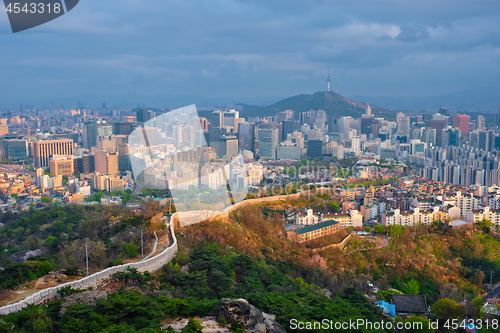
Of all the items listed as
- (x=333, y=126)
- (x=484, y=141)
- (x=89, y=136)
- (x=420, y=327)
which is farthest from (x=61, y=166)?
(x=333, y=126)

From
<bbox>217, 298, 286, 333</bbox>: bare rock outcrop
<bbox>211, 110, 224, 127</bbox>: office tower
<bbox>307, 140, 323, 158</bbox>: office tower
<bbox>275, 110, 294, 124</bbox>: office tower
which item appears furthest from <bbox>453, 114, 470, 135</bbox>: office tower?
<bbox>217, 298, 286, 333</bbox>: bare rock outcrop

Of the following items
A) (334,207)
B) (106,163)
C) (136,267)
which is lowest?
(334,207)

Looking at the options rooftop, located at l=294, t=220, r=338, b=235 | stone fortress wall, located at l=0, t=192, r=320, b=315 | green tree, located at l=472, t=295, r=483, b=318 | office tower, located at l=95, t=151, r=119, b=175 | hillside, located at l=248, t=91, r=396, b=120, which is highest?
hillside, located at l=248, t=91, r=396, b=120

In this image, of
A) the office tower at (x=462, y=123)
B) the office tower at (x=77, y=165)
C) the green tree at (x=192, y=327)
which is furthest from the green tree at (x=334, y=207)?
the office tower at (x=462, y=123)

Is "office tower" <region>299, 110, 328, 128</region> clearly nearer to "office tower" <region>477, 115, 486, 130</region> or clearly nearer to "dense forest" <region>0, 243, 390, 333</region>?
"office tower" <region>477, 115, 486, 130</region>

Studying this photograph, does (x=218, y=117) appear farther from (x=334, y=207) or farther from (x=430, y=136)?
(x=430, y=136)

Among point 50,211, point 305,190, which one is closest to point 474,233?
point 305,190

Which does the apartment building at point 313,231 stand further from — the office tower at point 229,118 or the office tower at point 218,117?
the office tower at point 229,118
